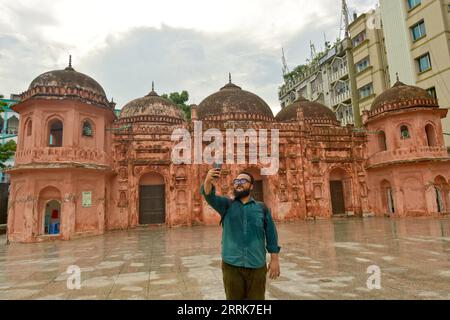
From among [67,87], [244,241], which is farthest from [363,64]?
[244,241]

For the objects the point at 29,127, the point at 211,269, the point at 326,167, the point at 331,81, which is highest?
the point at 331,81

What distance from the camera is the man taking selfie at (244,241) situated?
10.2ft

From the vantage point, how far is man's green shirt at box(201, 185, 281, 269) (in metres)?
3.13

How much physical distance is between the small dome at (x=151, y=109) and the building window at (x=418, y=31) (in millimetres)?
20421

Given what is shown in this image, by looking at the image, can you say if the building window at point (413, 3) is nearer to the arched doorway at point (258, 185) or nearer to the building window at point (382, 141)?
the building window at point (382, 141)

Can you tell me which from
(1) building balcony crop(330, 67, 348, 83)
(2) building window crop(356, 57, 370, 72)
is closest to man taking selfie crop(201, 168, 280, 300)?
(2) building window crop(356, 57, 370, 72)

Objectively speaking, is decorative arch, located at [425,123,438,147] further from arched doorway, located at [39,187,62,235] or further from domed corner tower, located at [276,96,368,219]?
arched doorway, located at [39,187,62,235]

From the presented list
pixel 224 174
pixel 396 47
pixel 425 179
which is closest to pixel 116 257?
pixel 224 174

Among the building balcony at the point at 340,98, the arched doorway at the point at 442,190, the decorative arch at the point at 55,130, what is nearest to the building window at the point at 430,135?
the arched doorway at the point at 442,190

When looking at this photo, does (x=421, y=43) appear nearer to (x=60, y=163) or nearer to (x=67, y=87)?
(x=67, y=87)

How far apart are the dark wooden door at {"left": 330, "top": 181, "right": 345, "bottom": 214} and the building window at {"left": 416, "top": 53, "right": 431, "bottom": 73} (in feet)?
40.8

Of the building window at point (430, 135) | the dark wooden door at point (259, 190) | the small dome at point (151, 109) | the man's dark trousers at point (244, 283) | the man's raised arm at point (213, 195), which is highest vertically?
the small dome at point (151, 109)

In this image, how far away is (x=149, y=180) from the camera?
18.3 m

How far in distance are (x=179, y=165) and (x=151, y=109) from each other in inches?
251
